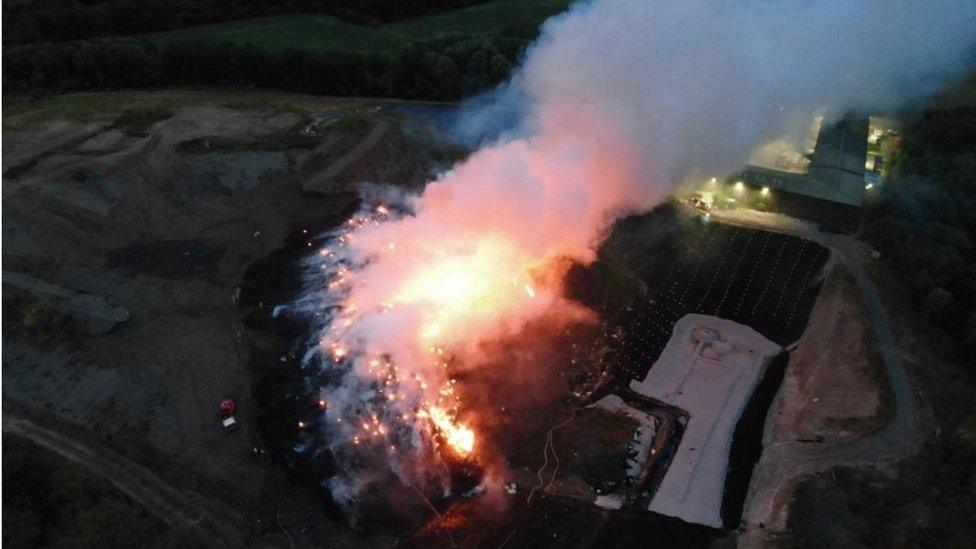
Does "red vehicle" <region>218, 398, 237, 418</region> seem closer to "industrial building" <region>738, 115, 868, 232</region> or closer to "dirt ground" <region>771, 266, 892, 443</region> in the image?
"dirt ground" <region>771, 266, 892, 443</region>

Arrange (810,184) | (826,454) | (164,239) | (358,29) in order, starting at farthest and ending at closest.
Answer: (358,29), (810,184), (164,239), (826,454)

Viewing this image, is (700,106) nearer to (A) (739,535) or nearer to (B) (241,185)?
(A) (739,535)

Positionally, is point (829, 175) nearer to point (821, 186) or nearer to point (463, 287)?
point (821, 186)

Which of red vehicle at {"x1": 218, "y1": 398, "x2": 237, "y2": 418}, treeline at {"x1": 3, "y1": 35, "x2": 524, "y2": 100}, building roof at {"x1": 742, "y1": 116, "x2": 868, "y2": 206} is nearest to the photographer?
red vehicle at {"x1": 218, "y1": 398, "x2": 237, "y2": 418}

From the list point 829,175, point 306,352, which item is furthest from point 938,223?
point 306,352

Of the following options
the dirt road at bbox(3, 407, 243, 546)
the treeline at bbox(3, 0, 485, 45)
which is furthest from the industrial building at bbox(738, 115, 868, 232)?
the treeline at bbox(3, 0, 485, 45)

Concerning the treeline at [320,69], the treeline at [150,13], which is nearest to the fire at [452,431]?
the treeline at [320,69]
